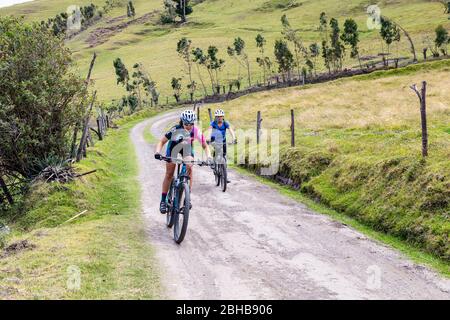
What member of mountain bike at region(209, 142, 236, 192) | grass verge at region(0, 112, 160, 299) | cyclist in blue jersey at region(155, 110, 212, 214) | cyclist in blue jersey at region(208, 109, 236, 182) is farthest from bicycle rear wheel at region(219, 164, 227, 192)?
cyclist in blue jersey at region(155, 110, 212, 214)

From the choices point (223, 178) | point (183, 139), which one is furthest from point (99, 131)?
point (183, 139)

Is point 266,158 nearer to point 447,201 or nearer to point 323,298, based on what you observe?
point 447,201

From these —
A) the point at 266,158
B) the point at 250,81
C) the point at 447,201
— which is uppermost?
the point at 447,201

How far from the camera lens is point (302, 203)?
647 inches

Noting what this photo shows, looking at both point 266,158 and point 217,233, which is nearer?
point 217,233

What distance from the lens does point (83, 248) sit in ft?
37.1

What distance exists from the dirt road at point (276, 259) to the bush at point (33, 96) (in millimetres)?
7218

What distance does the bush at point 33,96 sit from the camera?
19562 millimetres

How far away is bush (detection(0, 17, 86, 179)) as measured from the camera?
1956cm

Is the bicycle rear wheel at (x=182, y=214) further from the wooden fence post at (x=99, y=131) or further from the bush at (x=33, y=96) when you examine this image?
the wooden fence post at (x=99, y=131)

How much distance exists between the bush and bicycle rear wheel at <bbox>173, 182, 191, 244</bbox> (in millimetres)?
9977

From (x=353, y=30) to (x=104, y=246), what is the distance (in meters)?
110

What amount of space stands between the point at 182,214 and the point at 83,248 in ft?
→ 8.04
